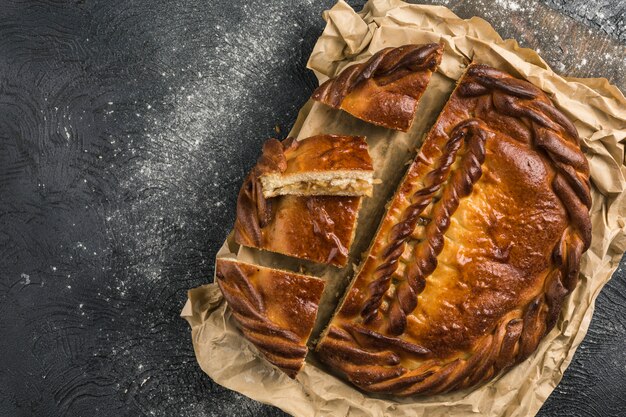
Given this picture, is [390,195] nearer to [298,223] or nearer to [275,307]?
[298,223]

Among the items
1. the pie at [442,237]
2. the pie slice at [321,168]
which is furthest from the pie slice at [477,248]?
the pie slice at [321,168]

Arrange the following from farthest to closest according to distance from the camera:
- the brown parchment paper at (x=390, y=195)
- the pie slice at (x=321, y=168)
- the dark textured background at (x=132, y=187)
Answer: the dark textured background at (x=132, y=187) < the brown parchment paper at (x=390, y=195) < the pie slice at (x=321, y=168)

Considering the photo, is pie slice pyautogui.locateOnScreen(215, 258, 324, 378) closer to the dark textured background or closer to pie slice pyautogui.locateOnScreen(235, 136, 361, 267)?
pie slice pyautogui.locateOnScreen(235, 136, 361, 267)

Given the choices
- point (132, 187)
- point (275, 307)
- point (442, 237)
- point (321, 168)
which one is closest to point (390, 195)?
point (442, 237)

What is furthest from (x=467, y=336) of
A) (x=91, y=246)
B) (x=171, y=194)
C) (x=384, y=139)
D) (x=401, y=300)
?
(x=91, y=246)

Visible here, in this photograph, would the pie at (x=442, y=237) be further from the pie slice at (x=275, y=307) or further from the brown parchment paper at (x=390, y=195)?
the brown parchment paper at (x=390, y=195)

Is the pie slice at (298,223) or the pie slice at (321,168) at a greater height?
the pie slice at (321,168)

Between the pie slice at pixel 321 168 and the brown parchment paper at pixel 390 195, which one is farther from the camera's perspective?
the brown parchment paper at pixel 390 195
